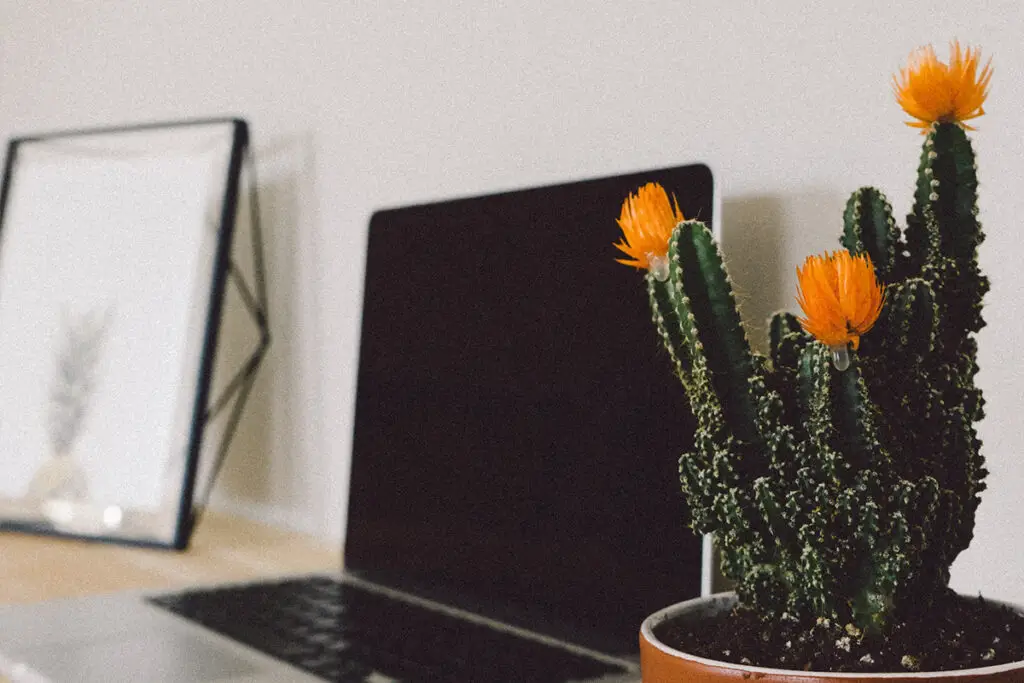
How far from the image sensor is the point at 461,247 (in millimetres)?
872

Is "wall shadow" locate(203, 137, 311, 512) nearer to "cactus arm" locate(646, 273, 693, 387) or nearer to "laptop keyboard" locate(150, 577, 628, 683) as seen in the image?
"laptop keyboard" locate(150, 577, 628, 683)

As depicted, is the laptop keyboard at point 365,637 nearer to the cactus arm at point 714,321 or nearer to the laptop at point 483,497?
the laptop at point 483,497

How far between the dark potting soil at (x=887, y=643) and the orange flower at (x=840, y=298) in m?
0.12

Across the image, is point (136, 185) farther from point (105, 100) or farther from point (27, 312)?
point (105, 100)

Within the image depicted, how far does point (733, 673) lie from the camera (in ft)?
1.21

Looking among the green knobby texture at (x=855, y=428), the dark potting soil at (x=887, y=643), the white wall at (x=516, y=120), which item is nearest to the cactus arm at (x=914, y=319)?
the green knobby texture at (x=855, y=428)

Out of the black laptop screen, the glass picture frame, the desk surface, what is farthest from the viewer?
the glass picture frame

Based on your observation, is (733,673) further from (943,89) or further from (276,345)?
(276,345)

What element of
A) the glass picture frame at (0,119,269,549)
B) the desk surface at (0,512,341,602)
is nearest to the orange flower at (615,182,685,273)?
the desk surface at (0,512,341,602)

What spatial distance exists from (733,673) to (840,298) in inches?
5.7

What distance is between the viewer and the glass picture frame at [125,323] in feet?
3.62

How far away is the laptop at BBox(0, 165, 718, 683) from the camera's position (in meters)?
0.67

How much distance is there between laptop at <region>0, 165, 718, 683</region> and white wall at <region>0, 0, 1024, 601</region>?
0.07m

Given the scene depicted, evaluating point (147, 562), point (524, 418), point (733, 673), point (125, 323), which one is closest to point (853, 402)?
point (733, 673)
